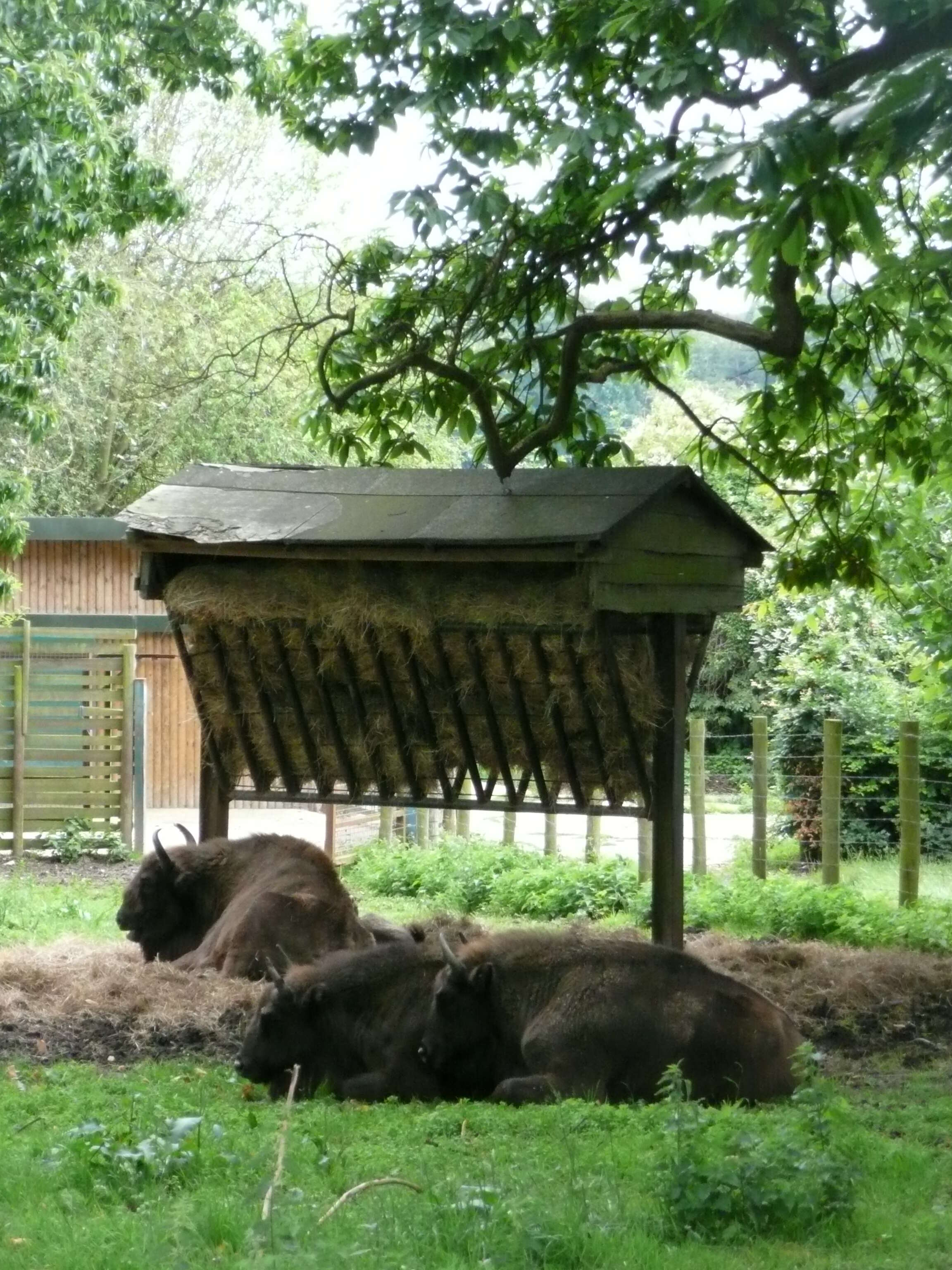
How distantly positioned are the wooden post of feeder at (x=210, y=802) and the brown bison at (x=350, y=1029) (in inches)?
150

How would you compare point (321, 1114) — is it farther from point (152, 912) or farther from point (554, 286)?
point (554, 286)

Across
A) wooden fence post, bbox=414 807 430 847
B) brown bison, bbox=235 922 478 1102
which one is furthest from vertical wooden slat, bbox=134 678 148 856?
brown bison, bbox=235 922 478 1102

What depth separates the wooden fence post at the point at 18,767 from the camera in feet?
65.4

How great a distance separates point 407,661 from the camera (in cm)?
1145

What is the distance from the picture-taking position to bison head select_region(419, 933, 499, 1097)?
8.88 m

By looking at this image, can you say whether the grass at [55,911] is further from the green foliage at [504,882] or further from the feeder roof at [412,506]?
the feeder roof at [412,506]

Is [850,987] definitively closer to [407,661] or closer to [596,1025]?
[596,1025]

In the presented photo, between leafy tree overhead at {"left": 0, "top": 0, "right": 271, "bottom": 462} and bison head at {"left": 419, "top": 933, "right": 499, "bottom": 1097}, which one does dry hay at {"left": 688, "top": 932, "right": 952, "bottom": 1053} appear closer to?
bison head at {"left": 419, "top": 933, "right": 499, "bottom": 1097}

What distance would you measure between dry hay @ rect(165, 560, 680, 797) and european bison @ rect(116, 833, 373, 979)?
0.76m

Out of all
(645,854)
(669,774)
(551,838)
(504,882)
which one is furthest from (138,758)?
(669,774)

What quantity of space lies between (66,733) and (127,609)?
35.6 feet

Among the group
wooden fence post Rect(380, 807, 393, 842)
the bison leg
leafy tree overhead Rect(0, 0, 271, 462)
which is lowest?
the bison leg

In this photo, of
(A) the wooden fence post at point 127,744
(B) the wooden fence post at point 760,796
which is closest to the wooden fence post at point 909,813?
(B) the wooden fence post at point 760,796

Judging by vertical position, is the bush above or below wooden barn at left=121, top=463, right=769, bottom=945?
below
